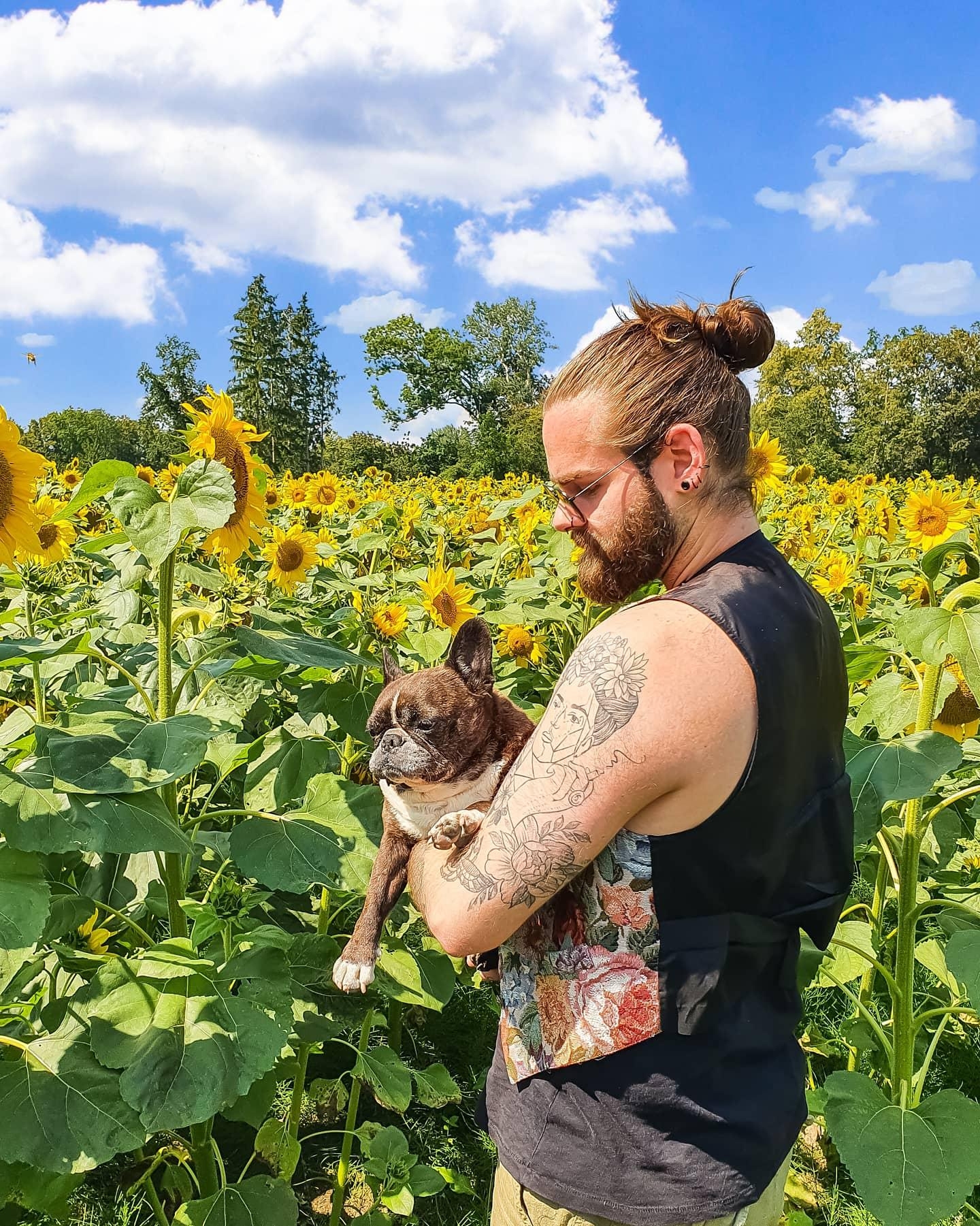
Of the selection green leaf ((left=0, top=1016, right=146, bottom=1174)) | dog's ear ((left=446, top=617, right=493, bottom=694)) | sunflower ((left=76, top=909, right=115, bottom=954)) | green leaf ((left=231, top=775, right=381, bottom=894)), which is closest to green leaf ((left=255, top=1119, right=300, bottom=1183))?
sunflower ((left=76, top=909, right=115, bottom=954))

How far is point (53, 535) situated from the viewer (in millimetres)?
3875

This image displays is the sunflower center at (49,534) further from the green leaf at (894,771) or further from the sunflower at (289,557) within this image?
the green leaf at (894,771)

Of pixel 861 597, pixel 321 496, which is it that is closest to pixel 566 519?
pixel 861 597

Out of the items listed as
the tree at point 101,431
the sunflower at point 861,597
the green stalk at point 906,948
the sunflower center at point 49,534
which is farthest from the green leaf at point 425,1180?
the tree at point 101,431

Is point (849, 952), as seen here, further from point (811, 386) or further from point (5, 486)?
point (811, 386)

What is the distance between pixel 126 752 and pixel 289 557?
2.09 m

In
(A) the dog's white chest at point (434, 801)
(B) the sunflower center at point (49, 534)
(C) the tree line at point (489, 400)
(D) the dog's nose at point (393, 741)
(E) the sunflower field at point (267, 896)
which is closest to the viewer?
(D) the dog's nose at point (393, 741)

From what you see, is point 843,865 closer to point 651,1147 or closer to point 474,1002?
point 651,1147

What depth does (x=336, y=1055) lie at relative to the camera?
3.55 m

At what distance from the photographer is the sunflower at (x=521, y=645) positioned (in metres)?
3.94

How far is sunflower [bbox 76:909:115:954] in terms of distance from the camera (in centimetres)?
225

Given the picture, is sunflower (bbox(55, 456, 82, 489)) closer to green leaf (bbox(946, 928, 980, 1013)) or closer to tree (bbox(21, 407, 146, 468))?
green leaf (bbox(946, 928, 980, 1013))

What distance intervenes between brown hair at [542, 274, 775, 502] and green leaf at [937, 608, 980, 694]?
2.13ft

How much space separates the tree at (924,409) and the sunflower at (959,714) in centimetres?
2966
